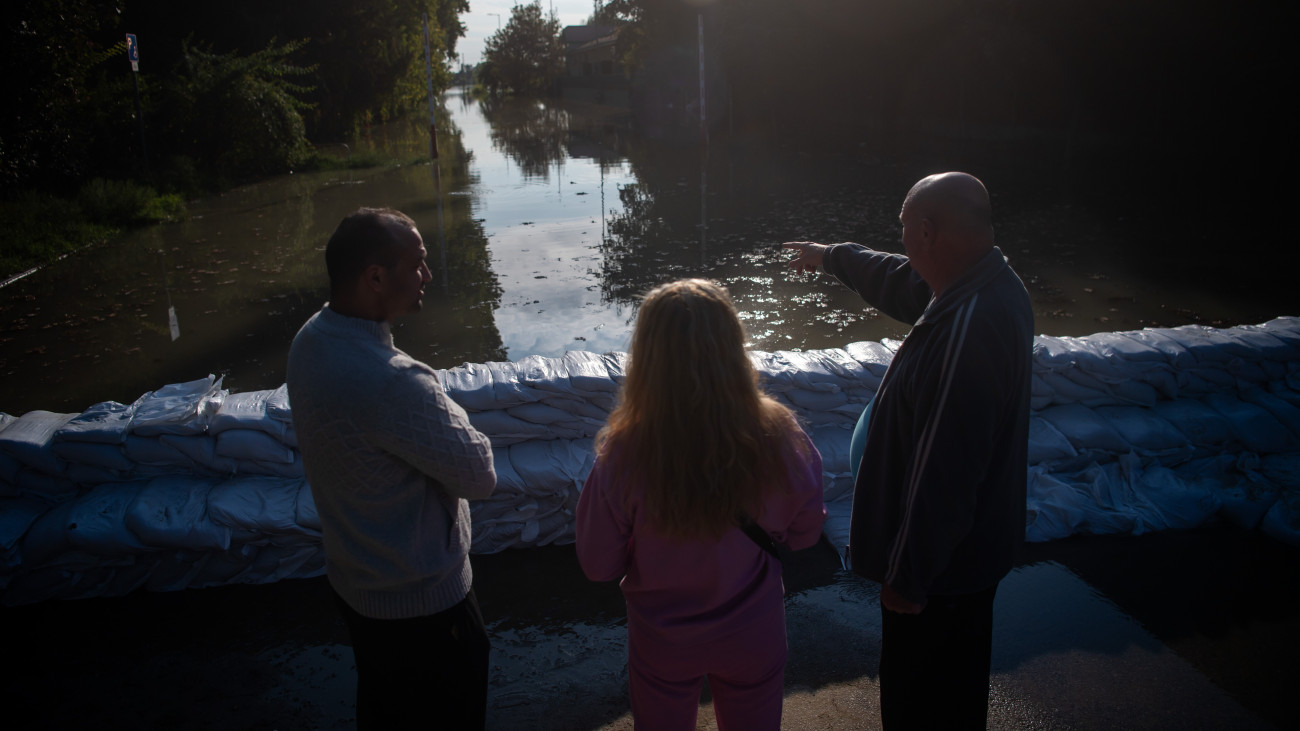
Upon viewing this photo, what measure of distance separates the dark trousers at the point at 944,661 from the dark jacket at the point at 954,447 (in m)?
0.07

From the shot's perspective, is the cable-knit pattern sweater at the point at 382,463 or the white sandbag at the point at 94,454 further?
the white sandbag at the point at 94,454

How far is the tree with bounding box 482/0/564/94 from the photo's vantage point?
5844 cm

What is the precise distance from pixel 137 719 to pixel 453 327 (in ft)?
14.0

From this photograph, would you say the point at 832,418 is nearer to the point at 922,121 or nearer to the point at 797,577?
the point at 797,577

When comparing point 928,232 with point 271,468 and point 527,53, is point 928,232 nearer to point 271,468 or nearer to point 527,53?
point 271,468

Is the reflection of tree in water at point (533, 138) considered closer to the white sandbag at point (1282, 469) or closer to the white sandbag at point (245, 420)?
the white sandbag at point (245, 420)

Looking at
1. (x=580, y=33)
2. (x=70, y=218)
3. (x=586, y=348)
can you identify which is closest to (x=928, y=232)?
(x=586, y=348)

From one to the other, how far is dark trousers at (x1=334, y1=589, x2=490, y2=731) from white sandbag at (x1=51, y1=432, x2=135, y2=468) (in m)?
1.94

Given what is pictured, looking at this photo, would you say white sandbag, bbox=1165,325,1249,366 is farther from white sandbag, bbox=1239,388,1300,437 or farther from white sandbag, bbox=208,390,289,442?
white sandbag, bbox=208,390,289,442

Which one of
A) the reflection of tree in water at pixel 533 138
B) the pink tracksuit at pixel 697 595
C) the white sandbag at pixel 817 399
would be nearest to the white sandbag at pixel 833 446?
the white sandbag at pixel 817 399

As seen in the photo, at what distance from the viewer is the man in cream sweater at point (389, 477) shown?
1537 mm

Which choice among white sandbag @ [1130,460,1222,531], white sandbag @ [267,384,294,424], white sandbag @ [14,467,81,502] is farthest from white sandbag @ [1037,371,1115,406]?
white sandbag @ [14,467,81,502]

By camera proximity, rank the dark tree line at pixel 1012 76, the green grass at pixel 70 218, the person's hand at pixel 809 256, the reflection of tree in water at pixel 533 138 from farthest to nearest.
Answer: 1. the reflection of tree in water at pixel 533 138
2. the dark tree line at pixel 1012 76
3. the green grass at pixel 70 218
4. the person's hand at pixel 809 256

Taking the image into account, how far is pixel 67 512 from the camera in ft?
9.73
